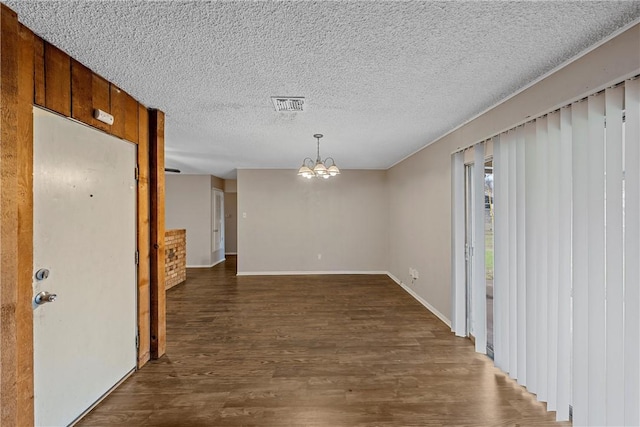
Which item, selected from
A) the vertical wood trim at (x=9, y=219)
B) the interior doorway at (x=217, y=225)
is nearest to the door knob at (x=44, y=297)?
the vertical wood trim at (x=9, y=219)

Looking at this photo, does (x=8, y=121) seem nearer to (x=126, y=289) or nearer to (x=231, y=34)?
(x=231, y=34)

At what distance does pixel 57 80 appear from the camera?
1.77 metres

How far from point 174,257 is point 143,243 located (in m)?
3.33

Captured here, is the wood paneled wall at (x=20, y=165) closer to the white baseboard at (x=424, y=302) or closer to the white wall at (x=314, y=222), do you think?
the white baseboard at (x=424, y=302)

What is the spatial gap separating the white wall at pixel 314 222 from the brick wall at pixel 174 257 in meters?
1.22

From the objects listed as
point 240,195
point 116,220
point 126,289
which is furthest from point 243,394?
point 240,195

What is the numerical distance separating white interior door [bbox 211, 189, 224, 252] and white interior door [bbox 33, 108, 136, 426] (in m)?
5.31

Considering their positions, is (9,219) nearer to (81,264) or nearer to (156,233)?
(81,264)

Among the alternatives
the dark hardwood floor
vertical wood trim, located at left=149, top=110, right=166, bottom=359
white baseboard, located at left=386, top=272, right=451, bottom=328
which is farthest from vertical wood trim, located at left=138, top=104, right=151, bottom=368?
white baseboard, located at left=386, top=272, right=451, bottom=328

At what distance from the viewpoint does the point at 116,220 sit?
7.67ft

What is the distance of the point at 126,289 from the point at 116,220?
1.95 ft

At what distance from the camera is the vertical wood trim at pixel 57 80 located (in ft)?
5.59

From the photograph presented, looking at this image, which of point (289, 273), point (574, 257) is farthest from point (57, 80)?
point (289, 273)

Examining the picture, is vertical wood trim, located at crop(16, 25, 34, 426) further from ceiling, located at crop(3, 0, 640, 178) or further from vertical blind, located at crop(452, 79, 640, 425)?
vertical blind, located at crop(452, 79, 640, 425)
